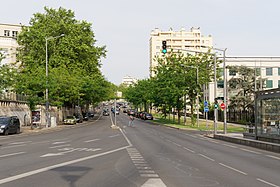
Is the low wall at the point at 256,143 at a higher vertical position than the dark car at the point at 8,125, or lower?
lower

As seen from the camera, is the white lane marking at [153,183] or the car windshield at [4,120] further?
the car windshield at [4,120]

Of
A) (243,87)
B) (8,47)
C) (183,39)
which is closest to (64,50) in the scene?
(8,47)

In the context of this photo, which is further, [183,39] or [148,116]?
[183,39]

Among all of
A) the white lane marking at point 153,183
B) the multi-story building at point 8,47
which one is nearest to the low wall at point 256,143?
the white lane marking at point 153,183

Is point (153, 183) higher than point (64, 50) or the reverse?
the reverse

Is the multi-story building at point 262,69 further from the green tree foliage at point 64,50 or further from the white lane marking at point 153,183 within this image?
the white lane marking at point 153,183

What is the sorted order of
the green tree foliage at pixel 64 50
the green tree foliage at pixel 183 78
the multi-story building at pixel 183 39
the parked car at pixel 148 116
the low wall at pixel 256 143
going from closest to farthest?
the low wall at pixel 256 143 < the green tree foliage at pixel 183 78 < the green tree foliage at pixel 64 50 < the parked car at pixel 148 116 < the multi-story building at pixel 183 39

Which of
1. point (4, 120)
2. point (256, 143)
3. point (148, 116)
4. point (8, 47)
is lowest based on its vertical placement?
point (148, 116)

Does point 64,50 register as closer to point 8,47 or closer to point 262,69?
point 8,47

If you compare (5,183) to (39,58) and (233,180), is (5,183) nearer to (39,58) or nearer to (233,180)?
(233,180)

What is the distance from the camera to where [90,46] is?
6756 centimetres

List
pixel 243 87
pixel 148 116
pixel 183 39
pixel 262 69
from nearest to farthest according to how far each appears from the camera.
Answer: pixel 243 87, pixel 148 116, pixel 262 69, pixel 183 39

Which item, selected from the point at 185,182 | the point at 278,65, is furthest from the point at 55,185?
the point at 278,65

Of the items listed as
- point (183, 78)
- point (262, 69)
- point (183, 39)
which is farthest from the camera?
point (183, 39)
